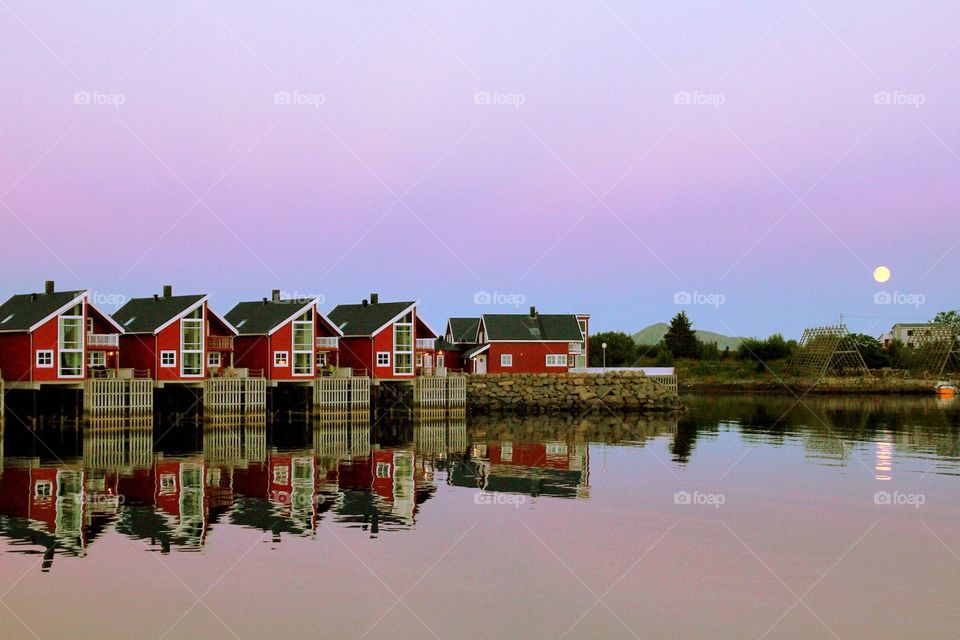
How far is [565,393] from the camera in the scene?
68125 mm

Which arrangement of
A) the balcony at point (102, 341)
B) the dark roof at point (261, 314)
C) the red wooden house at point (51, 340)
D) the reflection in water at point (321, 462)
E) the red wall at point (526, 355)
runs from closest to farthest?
1. the reflection in water at point (321, 462)
2. the red wooden house at point (51, 340)
3. the balcony at point (102, 341)
4. the dark roof at point (261, 314)
5. the red wall at point (526, 355)

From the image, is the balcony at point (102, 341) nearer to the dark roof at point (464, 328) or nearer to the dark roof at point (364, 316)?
the dark roof at point (364, 316)

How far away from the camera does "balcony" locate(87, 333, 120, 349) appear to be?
51562 millimetres

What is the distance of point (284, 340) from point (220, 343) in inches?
132

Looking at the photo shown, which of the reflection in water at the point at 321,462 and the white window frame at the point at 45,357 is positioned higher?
the white window frame at the point at 45,357

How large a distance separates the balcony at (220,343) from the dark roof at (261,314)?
4.26 feet

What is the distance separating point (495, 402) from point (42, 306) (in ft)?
93.2

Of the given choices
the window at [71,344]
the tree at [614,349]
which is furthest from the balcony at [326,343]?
the tree at [614,349]

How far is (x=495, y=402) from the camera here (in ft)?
222

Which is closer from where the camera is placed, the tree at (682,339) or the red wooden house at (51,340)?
the red wooden house at (51,340)

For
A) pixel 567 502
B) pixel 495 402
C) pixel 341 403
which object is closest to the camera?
pixel 567 502

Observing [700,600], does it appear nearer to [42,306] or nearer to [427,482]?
[427,482]

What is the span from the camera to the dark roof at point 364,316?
61281 millimetres

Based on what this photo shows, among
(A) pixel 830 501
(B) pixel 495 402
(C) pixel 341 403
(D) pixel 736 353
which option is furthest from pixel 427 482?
(D) pixel 736 353
